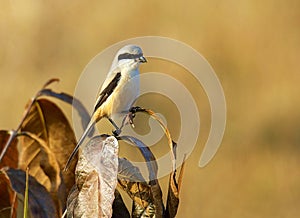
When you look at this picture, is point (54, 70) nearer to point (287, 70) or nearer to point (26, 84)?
point (26, 84)

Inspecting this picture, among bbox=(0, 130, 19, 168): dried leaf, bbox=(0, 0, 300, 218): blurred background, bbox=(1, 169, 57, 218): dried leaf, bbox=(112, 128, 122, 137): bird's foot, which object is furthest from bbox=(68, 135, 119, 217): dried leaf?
bbox=(0, 0, 300, 218): blurred background

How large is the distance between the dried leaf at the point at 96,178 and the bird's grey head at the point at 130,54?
0.08 meters

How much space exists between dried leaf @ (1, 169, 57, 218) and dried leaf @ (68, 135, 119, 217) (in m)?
0.18

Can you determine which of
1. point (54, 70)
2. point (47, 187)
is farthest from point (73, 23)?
point (47, 187)

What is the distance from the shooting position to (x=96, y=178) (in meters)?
0.81

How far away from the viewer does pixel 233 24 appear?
15.2 ft

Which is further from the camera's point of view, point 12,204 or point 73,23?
point 73,23

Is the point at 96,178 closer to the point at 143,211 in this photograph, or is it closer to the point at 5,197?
the point at 143,211

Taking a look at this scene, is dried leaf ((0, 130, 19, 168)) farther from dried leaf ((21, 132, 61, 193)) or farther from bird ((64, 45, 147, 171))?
bird ((64, 45, 147, 171))

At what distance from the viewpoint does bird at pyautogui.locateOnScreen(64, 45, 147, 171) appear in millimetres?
810

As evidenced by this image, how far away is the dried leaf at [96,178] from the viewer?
805 millimetres

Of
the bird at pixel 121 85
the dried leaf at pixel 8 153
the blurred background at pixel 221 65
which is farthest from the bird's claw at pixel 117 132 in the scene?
the blurred background at pixel 221 65

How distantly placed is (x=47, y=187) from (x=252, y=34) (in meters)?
3.52

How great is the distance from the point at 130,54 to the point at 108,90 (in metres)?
0.05
